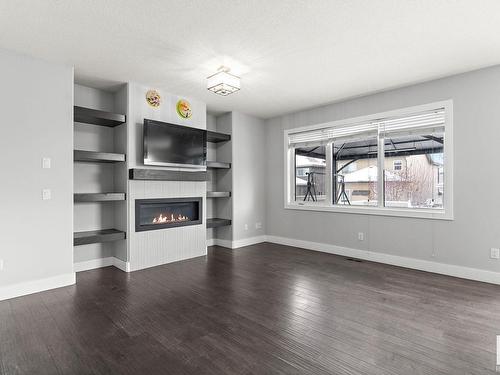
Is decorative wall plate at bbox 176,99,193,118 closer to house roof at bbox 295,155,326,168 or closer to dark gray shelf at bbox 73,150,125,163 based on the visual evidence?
dark gray shelf at bbox 73,150,125,163

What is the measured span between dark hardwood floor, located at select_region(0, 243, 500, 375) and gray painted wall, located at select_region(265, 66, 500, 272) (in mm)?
467

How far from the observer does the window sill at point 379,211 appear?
409 cm

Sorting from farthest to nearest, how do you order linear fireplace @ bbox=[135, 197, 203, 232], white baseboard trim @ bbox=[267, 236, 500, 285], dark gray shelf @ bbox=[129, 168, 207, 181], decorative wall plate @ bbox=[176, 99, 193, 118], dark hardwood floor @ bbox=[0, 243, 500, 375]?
decorative wall plate @ bbox=[176, 99, 193, 118]
linear fireplace @ bbox=[135, 197, 203, 232]
dark gray shelf @ bbox=[129, 168, 207, 181]
white baseboard trim @ bbox=[267, 236, 500, 285]
dark hardwood floor @ bbox=[0, 243, 500, 375]

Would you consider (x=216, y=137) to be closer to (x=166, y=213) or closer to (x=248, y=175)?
(x=248, y=175)

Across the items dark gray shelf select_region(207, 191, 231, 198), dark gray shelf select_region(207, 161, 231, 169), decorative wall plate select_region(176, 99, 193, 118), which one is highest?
decorative wall plate select_region(176, 99, 193, 118)

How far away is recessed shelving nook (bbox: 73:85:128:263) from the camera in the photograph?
4.08 metres

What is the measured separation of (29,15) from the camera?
100 inches

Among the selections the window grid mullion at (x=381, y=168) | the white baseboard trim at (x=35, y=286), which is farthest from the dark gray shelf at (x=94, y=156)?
the window grid mullion at (x=381, y=168)

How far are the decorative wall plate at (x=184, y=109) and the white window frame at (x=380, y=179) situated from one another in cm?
209

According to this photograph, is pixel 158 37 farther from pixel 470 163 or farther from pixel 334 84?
pixel 470 163

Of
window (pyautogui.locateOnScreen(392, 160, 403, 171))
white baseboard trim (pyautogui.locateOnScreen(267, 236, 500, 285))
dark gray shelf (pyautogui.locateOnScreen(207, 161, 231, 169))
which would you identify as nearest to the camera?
white baseboard trim (pyautogui.locateOnScreen(267, 236, 500, 285))

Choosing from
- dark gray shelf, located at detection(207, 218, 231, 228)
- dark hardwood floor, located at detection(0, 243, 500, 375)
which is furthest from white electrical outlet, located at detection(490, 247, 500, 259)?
dark gray shelf, located at detection(207, 218, 231, 228)

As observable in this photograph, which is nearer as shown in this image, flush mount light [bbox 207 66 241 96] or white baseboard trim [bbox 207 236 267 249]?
flush mount light [bbox 207 66 241 96]

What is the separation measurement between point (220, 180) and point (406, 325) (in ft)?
13.7
